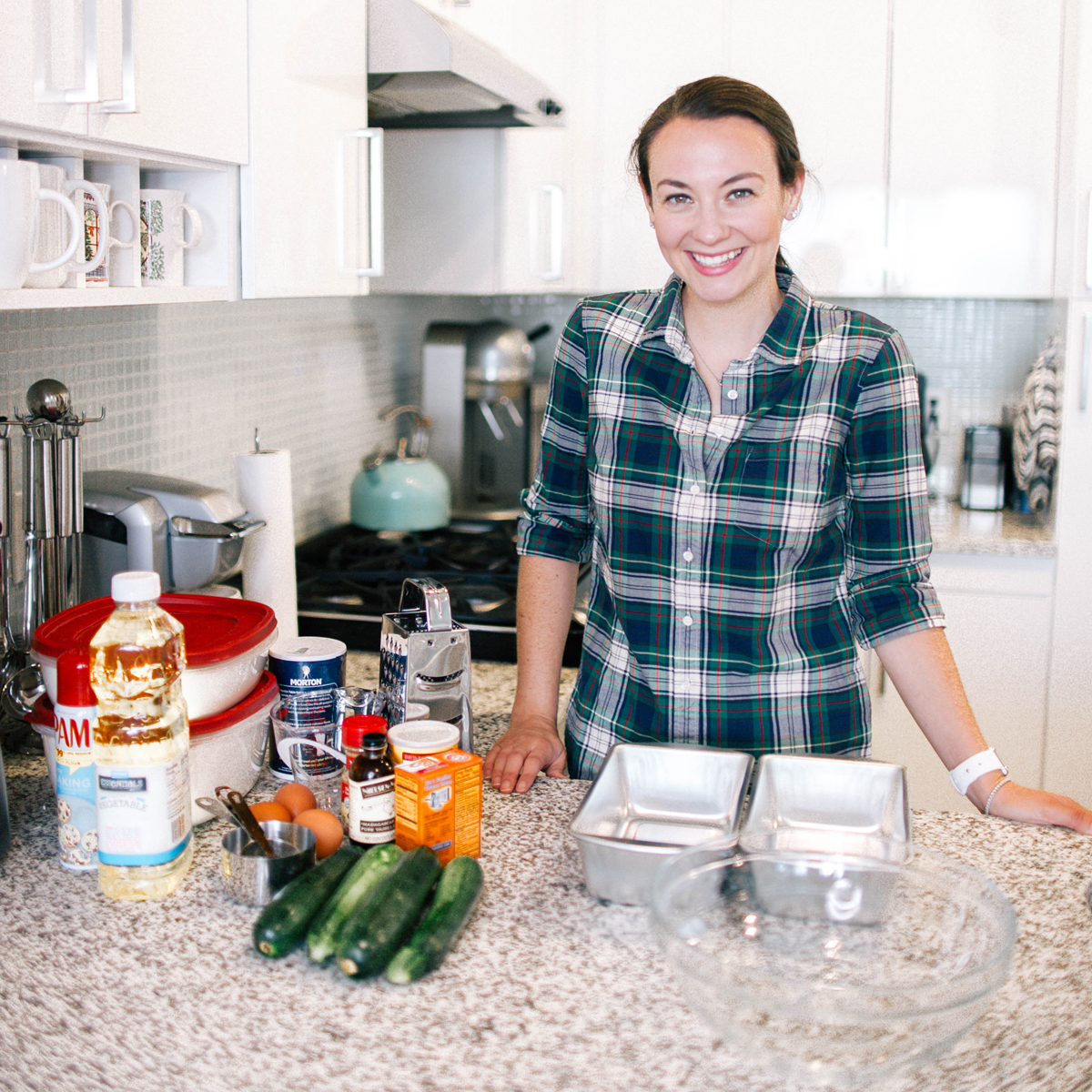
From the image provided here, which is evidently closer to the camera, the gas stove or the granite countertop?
the gas stove

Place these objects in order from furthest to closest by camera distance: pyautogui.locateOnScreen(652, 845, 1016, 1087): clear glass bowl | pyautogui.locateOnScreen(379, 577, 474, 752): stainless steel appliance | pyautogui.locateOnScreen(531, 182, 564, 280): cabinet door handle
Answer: pyautogui.locateOnScreen(531, 182, 564, 280): cabinet door handle → pyautogui.locateOnScreen(379, 577, 474, 752): stainless steel appliance → pyautogui.locateOnScreen(652, 845, 1016, 1087): clear glass bowl

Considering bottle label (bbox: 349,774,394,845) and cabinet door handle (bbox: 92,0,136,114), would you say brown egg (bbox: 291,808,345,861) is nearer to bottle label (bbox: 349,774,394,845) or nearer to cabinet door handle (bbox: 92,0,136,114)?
bottle label (bbox: 349,774,394,845)

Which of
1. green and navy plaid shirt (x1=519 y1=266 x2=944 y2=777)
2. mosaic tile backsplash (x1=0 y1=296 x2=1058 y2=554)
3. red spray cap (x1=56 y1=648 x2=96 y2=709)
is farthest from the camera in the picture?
mosaic tile backsplash (x1=0 y1=296 x2=1058 y2=554)

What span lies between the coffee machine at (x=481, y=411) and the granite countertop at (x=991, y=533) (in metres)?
0.99

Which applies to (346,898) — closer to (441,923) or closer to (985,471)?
(441,923)

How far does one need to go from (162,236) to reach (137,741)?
59 cm

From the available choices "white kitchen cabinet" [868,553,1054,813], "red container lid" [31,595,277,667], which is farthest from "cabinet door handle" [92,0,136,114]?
"white kitchen cabinet" [868,553,1054,813]

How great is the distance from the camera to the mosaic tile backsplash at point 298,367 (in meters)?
1.68

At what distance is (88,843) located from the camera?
1.07 m

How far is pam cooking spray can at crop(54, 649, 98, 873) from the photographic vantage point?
3.37ft

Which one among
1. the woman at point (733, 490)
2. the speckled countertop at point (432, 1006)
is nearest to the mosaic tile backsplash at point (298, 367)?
the woman at point (733, 490)

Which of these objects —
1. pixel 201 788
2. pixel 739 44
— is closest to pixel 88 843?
pixel 201 788

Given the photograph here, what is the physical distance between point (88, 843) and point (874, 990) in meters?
0.68

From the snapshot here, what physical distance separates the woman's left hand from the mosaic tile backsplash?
122 centimetres
